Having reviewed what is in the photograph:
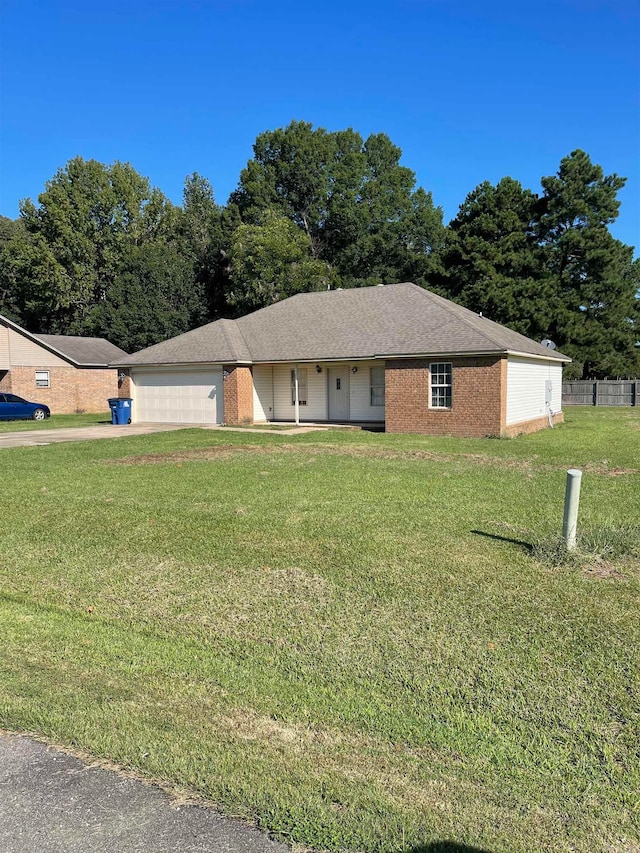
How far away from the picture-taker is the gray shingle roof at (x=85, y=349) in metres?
36.3

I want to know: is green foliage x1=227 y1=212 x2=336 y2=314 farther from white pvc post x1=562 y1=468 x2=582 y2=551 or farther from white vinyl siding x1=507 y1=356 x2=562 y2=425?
white pvc post x1=562 y1=468 x2=582 y2=551

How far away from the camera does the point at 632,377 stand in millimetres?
39594

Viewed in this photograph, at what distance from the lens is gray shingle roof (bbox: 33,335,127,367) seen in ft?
119

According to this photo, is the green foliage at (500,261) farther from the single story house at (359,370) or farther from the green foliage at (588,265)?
the single story house at (359,370)

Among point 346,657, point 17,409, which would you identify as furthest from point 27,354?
point 346,657

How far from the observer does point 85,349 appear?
126 ft

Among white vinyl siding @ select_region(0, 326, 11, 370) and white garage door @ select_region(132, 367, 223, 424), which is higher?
white vinyl siding @ select_region(0, 326, 11, 370)

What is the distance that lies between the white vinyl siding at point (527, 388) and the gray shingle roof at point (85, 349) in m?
23.6

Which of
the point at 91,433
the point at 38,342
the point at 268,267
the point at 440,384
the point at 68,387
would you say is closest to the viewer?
the point at 440,384

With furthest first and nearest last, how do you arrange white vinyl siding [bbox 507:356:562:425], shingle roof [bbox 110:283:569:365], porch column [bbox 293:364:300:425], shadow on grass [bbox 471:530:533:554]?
porch column [bbox 293:364:300:425], shingle roof [bbox 110:283:569:365], white vinyl siding [bbox 507:356:562:425], shadow on grass [bbox 471:530:533:554]

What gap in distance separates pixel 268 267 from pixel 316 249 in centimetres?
910

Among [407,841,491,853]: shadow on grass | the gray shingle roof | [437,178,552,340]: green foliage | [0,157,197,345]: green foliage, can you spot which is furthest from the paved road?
[0,157,197,345]: green foliage

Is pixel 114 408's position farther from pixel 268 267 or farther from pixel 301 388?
pixel 268 267

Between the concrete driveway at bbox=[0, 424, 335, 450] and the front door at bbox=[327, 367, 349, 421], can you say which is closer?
the concrete driveway at bbox=[0, 424, 335, 450]
